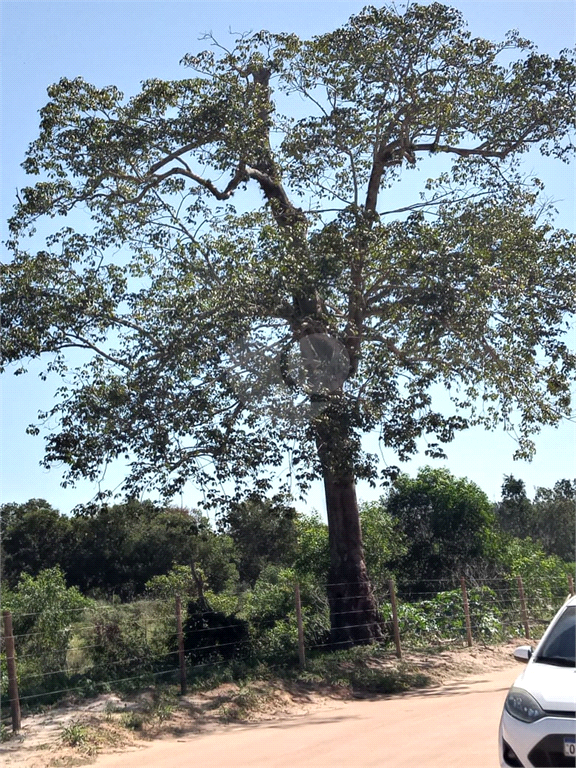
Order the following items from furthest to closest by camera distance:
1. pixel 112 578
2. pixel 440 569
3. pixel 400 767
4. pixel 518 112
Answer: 1. pixel 112 578
2. pixel 440 569
3. pixel 518 112
4. pixel 400 767

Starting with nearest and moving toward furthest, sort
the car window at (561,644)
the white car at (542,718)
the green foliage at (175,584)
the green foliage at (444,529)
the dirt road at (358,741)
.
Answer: the white car at (542,718)
the car window at (561,644)
the dirt road at (358,741)
the green foliage at (444,529)
the green foliage at (175,584)

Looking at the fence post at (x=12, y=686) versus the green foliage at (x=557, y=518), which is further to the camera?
the green foliage at (x=557, y=518)

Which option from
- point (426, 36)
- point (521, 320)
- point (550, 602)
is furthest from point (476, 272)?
point (550, 602)

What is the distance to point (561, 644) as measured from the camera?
21.7ft

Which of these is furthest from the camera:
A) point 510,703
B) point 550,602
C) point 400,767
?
point 550,602

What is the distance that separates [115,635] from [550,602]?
1263 centimetres

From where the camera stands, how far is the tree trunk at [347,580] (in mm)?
16406

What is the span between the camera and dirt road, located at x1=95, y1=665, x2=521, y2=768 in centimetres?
798

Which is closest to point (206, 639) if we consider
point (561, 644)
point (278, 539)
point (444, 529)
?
point (561, 644)

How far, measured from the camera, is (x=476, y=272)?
13.7m

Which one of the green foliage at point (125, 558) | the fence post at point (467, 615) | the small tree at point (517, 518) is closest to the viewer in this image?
the fence post at point (467, 615)

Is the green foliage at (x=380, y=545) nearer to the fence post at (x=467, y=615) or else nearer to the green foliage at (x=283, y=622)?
the green foliage at (x=283, y=622)

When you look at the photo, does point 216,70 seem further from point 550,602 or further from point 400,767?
point 550,602

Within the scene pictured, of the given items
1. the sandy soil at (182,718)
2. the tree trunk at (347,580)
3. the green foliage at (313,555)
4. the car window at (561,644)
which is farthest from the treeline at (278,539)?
the car window at (561,644)
